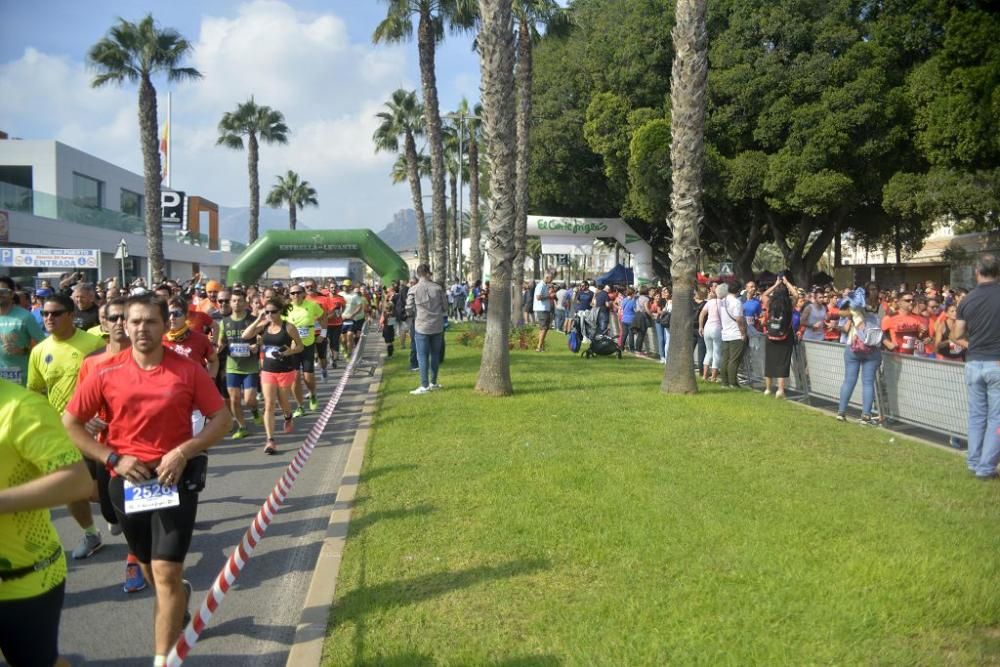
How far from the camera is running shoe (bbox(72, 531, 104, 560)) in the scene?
559 centimetres

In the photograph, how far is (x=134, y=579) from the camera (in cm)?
493

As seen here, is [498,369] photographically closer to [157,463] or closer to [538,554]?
[538,554]

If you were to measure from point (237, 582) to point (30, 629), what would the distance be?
2.64 m

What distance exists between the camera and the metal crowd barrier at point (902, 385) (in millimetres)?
8578

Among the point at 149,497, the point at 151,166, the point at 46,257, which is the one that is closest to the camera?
the point at 149,497

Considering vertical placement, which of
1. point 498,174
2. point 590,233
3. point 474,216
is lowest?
point 498,174

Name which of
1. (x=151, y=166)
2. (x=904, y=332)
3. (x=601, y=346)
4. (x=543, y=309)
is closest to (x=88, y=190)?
(x=151, y=166)

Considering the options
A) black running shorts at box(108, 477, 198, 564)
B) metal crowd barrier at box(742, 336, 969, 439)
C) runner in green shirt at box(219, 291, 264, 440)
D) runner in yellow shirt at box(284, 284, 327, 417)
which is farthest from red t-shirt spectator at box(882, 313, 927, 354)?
black running shorts at box(108, 477, 198, 564)

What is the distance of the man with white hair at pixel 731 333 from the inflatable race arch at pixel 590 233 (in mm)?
21487

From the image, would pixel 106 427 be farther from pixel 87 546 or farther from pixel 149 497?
pixel 87 546

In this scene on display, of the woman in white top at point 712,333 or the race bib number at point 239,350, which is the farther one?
the woman in white top at point 712,333

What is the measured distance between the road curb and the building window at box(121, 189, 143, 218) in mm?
43742

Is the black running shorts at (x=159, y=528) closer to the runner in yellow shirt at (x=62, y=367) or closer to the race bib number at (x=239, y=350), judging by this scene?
the runner in yellow shirt at (x=62, y=367)

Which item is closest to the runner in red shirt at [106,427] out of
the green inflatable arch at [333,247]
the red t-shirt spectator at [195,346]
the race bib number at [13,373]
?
the red t-shirt spectator at [195,346]
